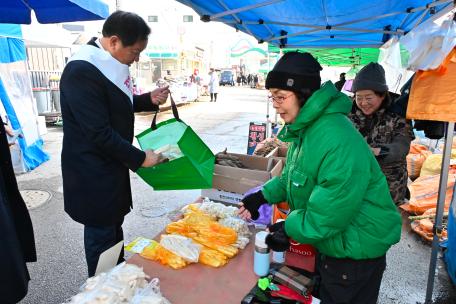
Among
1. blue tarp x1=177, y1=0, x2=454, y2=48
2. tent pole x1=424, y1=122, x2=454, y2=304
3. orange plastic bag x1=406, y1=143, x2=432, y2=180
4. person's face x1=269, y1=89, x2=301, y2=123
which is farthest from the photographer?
orange plastic bag x1=406, y1=143, x2=432, y2=180

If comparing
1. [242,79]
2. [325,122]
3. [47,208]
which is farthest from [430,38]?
[242,79]

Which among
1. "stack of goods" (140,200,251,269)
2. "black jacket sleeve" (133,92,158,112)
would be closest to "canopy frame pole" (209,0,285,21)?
"black jacket sleeve" (133,92,158,112)

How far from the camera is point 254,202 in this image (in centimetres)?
188

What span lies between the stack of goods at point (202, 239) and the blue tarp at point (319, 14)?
1686 mm

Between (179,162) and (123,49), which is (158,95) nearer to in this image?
(123,49)

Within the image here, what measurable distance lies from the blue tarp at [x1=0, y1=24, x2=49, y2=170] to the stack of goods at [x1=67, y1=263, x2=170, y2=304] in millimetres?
6202

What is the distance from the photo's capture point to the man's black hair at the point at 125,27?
1813mm

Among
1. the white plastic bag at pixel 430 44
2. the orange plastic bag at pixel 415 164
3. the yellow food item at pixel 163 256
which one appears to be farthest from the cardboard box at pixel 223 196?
the orange plastic bag at pixel 415 164

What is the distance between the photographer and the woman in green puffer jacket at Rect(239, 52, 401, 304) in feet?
4.25

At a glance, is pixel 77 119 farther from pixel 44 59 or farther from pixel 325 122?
pixel 44 59

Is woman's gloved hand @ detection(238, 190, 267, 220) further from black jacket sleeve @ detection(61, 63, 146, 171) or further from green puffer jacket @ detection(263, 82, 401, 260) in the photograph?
black jacket sleeve @ detection(61, 63, 146, 171)

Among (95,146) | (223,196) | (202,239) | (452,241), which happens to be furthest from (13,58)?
(452,241)

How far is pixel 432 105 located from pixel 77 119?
2217 millimetres

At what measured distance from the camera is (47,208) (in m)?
4.84
